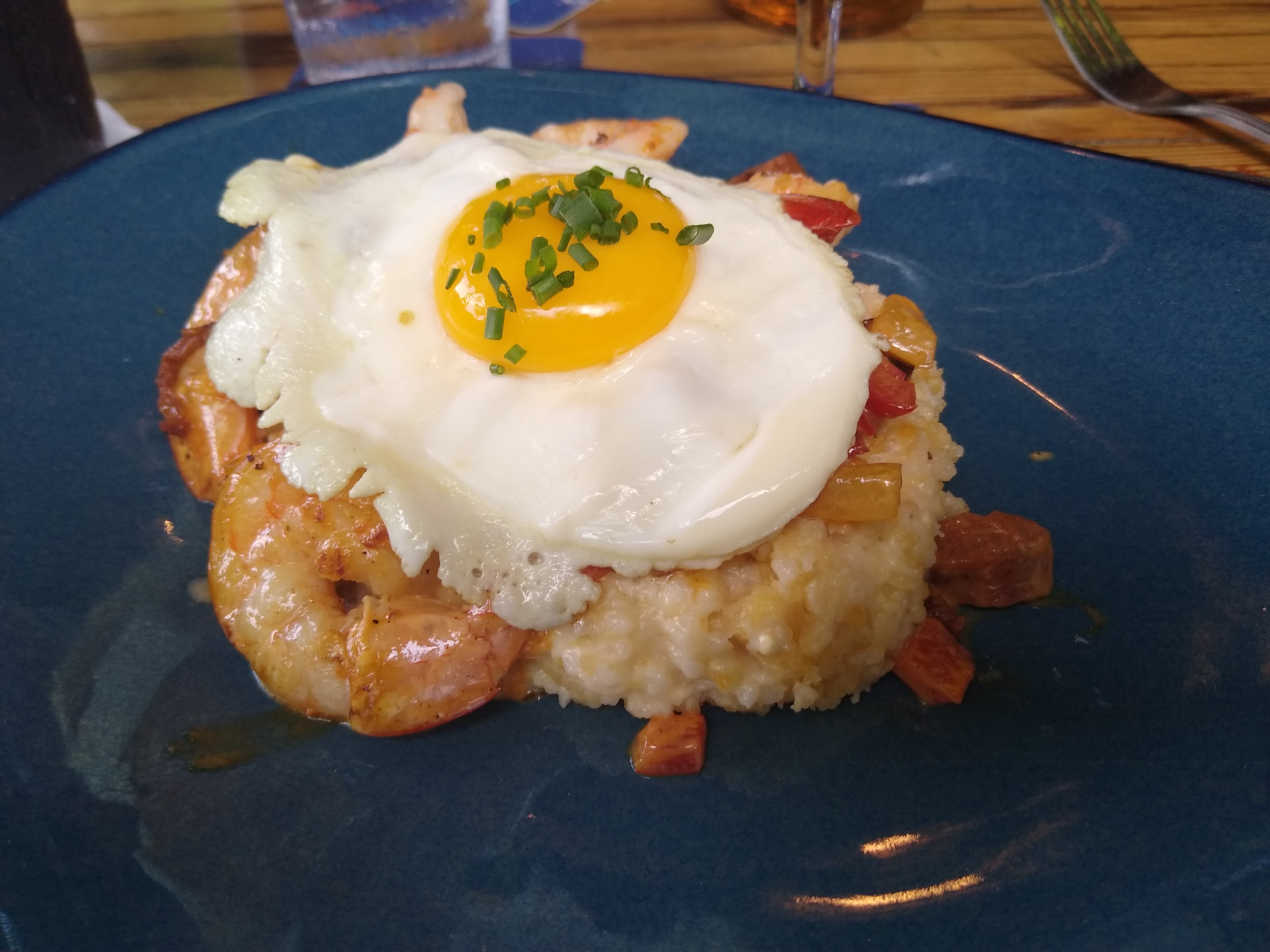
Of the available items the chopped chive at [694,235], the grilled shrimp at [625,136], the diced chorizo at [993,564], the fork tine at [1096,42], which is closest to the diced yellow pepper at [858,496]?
the diced chorizo at [993,564]

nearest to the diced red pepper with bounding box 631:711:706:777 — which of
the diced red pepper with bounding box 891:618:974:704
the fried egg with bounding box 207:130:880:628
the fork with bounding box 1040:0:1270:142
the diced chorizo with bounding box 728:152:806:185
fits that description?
the fried egg with bounding box 207:130:880:628

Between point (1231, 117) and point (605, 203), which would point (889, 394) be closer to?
point (605, 203)

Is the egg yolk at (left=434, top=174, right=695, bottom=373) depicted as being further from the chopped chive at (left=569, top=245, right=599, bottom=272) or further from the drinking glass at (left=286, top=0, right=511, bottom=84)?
the drinking glass at (left=286, top=0, right=511, bottom=84)

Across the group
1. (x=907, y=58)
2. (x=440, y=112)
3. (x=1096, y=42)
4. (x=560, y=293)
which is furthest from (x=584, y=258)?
(x=1096, y=42)

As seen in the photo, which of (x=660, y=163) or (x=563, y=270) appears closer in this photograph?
(x=563, y=270)

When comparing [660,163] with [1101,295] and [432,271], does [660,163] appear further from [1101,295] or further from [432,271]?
[1101,295]

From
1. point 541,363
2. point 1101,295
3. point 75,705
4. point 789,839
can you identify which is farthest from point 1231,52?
point 75,705
